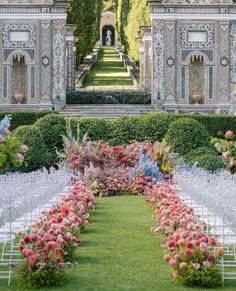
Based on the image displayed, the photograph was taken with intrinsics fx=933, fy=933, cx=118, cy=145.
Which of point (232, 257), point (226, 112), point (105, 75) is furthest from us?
point (105, 75)

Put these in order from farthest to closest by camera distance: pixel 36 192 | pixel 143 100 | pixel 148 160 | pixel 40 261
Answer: pixel 143 100, pixel 148 160, pixel 36 192, pixel 40 261

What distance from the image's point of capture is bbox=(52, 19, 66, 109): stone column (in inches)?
1412

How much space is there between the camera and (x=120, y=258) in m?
12.1

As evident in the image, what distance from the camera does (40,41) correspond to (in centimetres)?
3597

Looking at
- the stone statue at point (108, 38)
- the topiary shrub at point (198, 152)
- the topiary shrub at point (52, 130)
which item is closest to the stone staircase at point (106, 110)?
the topiary shrub at point (52, 130)

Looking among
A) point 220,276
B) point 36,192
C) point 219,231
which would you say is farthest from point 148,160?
point 220,276

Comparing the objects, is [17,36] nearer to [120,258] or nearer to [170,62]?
[170,62]

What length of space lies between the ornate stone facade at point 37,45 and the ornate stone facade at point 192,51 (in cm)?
362

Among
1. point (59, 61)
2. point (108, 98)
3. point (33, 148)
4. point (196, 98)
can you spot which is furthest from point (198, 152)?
point (108, 98)

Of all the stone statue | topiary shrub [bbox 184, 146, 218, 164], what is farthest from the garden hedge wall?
the stone statue

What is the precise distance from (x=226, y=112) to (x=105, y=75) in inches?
1016

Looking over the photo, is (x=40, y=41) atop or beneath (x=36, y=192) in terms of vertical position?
atop

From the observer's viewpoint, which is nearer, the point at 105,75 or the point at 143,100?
the point at 143,100

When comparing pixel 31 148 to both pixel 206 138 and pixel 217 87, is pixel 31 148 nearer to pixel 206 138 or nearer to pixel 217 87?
pixel 206 138
